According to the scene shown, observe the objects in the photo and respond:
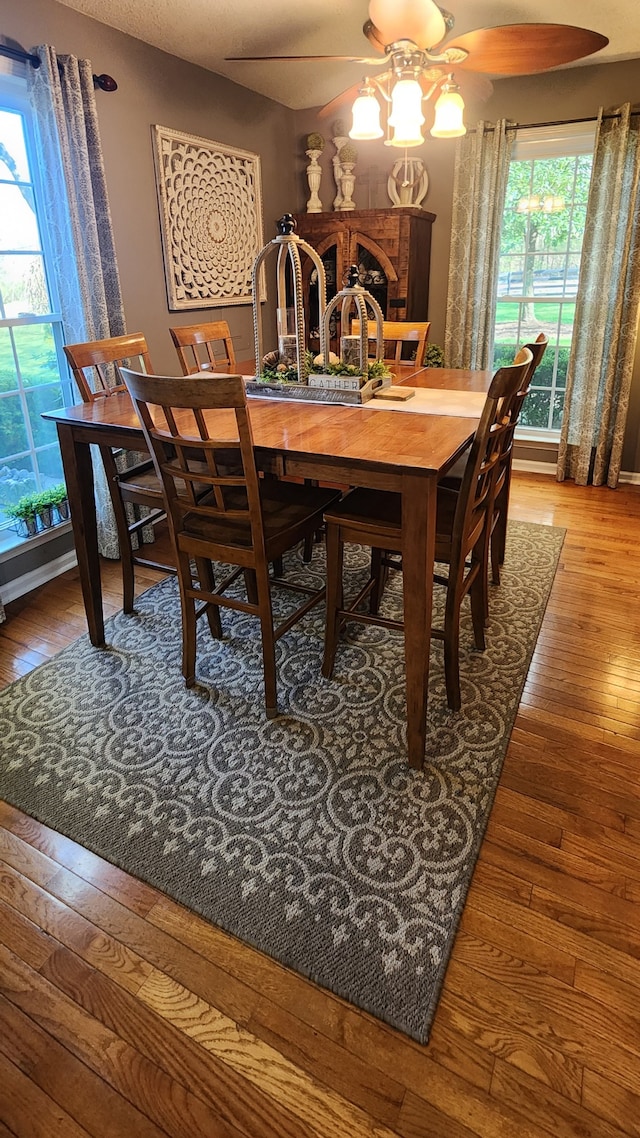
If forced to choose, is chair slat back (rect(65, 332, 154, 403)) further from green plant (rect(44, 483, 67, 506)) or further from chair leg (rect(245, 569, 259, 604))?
chair leg (rect(245, 569, 259, 604))

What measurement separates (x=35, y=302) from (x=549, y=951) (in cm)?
311

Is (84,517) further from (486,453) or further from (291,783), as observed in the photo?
(486,453)

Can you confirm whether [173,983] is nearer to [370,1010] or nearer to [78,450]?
[370,1010]

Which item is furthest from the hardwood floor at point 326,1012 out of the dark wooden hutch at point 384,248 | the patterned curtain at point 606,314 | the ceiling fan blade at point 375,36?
the dark wooden hutch at point 384,248

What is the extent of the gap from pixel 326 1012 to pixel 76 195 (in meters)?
3.08

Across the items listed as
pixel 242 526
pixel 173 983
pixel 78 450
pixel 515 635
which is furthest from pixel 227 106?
pixel 173 983

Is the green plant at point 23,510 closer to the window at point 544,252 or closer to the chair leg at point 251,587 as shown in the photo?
the chair leg at point 251,587

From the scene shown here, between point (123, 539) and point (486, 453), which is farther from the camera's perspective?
point (123, 539)

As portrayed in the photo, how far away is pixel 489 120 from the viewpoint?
3869 millimetres

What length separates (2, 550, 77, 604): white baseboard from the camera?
115 inches

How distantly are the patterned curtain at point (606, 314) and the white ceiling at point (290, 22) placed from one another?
0.47m

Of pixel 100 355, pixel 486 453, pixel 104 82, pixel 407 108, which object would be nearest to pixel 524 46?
pixel 407 108

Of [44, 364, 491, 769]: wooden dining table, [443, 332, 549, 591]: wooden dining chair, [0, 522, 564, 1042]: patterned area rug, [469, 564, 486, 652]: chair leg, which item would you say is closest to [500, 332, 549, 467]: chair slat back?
[443, 332, 549, 591]: wooden dining chair

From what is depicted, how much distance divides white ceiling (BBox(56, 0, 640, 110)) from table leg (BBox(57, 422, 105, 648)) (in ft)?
6.52
